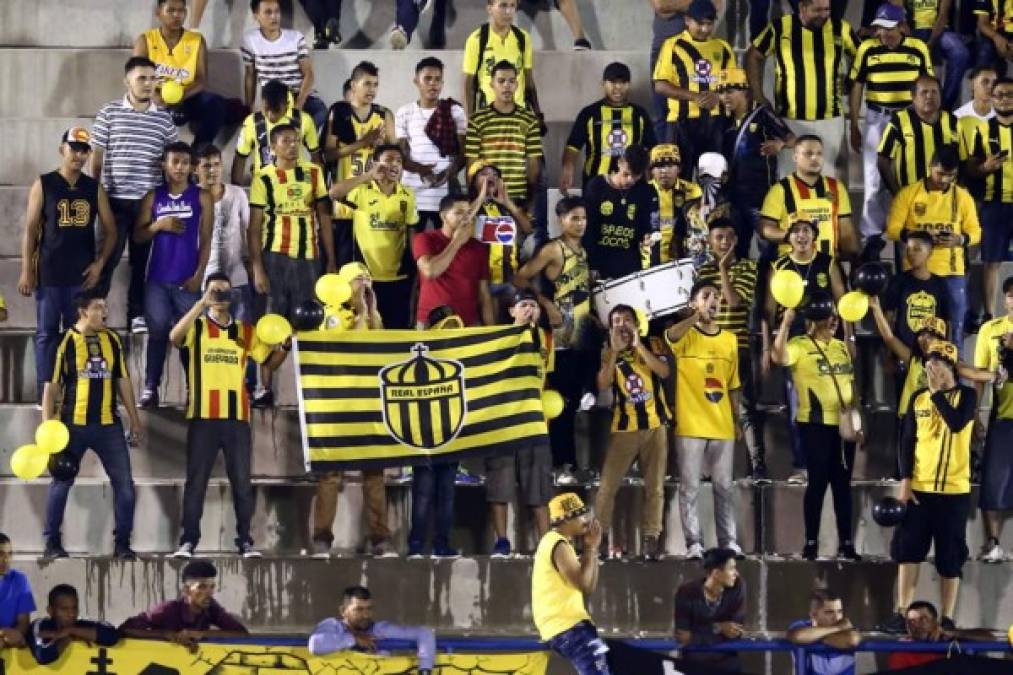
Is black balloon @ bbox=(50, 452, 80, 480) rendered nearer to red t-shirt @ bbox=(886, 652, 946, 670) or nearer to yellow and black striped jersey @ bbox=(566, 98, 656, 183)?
yellow and black striped jersey @ bbox=(566, 98, 656, 183)

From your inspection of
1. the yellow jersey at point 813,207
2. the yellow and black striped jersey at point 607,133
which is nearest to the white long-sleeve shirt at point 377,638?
the yellow jersey at point 813,207

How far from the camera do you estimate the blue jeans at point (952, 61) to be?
65.7ft

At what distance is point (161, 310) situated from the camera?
17.4m

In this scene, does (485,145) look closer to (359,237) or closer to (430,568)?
(359,237)

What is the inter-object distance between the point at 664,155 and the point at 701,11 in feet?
5.92

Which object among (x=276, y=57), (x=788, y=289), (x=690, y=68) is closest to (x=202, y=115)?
(x=276, y=57)

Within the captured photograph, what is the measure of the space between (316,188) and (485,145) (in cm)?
135

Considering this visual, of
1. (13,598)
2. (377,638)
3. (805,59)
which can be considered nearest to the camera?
(377,638)

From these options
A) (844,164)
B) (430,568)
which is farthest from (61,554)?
(844,164)

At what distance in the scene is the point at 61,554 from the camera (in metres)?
16.2

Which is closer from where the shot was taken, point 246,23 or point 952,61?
point 952,61

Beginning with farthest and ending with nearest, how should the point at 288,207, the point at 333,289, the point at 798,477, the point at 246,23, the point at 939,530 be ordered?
the point at 246,23, the point at 288,207, the point at 798,477, the point at 333,289, the point at 939,530

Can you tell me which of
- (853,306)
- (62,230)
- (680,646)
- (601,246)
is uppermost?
(62,230)

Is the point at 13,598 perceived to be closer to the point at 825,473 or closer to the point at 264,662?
the point at 264,662
